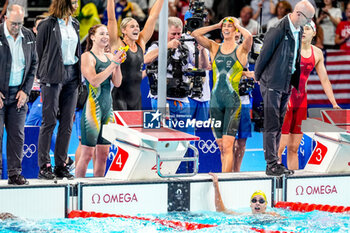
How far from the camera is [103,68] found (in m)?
7.33

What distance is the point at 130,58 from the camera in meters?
7.72

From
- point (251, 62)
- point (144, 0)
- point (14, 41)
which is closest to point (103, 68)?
point (14, 41)

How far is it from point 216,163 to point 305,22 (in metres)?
2.13

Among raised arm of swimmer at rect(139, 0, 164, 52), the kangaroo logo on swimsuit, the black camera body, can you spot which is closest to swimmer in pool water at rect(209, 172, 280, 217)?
the kangaroo logo on swimsuit

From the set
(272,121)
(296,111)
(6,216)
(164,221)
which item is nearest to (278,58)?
(272,121)

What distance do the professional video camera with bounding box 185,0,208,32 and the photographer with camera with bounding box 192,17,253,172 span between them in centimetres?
8

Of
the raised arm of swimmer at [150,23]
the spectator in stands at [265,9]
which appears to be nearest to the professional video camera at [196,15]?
the raised arm of swimmer at [150,23]

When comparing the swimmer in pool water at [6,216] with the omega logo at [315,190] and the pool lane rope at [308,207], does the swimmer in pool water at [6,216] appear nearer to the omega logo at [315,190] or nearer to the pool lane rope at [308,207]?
the pool lane rope at [308,207]

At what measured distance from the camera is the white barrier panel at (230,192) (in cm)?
740

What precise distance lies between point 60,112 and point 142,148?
2.82 feet

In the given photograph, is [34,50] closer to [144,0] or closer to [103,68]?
[103,68]

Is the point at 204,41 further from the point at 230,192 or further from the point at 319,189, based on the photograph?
the point at 319,189

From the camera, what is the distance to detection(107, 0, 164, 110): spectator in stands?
769cm

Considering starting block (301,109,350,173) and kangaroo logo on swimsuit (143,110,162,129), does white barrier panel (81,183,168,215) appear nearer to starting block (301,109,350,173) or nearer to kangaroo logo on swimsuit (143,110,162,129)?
kangaroo logo on swimsuit (143,110,162,129)
